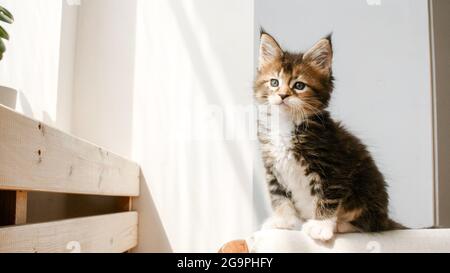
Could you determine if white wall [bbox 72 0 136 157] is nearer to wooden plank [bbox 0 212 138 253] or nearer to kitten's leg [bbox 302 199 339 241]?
wooden plank [bbox 0 212 138 253]

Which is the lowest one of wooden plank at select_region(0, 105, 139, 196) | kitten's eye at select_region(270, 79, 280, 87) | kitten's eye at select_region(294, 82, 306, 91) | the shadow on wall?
the shadow on wall

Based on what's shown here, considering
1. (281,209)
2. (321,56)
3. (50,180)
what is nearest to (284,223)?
(281,209)

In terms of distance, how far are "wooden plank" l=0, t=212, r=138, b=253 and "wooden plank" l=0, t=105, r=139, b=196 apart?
7 centimetres

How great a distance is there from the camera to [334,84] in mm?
1291

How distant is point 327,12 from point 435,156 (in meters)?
0.63

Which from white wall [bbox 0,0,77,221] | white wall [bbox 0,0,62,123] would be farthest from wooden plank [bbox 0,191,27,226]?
white wall [bbox 0,0,62,123]

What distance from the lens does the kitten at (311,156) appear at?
1.16 m

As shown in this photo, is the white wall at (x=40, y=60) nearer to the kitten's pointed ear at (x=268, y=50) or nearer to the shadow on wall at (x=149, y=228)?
the shadow on wall at (x=149, y=228)

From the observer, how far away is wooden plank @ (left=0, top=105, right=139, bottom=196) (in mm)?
627

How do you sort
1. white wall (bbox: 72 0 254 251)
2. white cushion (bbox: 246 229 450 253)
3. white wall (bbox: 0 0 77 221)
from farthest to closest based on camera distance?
1. white wall (bbox: 72 0 254 251)
2. white wall (bbox: 0 0 77 221)
3. white cushion (bbox: 246 229 450 253)
